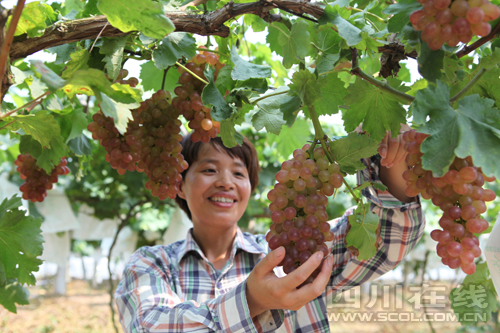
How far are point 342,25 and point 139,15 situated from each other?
36 cm

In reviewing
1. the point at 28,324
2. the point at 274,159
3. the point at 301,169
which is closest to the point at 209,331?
the point at 301,169

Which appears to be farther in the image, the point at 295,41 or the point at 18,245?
the point at 18,245

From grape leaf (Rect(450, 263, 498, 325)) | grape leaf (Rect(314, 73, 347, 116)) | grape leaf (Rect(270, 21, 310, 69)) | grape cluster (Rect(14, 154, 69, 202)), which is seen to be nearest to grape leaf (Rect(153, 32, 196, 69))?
grape leaf (Rect(270, 21, 310, 69))

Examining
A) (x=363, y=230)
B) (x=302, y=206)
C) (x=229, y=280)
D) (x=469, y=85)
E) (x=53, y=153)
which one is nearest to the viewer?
(x=469, y=85)

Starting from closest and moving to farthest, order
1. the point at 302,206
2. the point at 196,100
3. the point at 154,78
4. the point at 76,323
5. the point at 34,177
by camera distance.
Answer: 1. the point at 302,206
2. the point at 196,100
3. the point at 154,78
4. the point at 34,177
5. the point at 76,323

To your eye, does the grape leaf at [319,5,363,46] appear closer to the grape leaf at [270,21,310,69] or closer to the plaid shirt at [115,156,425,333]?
the grape leaf at [270,21,310,69]

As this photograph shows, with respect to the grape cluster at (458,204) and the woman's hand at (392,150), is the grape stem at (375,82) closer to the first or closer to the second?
the grape cluster at (458,204)

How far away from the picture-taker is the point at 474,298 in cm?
143

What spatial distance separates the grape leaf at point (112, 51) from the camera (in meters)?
0.84

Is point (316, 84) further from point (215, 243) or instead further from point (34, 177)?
point (215, 243)

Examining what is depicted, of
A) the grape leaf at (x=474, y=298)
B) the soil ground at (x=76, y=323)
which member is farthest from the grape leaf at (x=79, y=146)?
the soil ground at (x=76, y=323)

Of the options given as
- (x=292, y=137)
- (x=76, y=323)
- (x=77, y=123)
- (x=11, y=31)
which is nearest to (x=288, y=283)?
(x=11, y=31)

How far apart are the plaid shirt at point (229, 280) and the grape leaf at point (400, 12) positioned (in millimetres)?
554

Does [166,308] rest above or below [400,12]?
below
